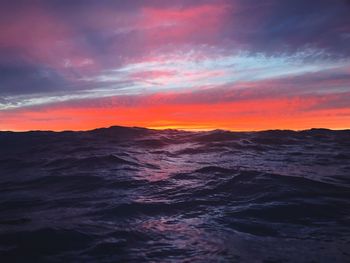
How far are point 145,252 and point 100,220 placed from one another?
220cm

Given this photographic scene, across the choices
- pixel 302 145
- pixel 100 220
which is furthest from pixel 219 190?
pixel 302 145

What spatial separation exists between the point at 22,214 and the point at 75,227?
2254 millimetres

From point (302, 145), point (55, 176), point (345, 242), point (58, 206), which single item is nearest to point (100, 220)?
point (58, 206)

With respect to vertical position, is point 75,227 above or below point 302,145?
below

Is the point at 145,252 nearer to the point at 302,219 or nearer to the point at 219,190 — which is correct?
the point at 302,219

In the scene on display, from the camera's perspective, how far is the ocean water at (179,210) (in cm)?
599

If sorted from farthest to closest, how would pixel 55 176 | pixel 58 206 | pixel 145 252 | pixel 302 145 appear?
1. pixel 302 145
2. pixel 55 176
3. pixel 58 206
4. pixel 145 252

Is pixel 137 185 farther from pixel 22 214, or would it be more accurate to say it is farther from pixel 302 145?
pixel 302 145

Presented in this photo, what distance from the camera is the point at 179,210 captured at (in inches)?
332

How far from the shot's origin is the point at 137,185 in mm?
11406

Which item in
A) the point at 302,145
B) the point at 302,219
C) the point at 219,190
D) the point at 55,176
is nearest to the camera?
the point at 302,219

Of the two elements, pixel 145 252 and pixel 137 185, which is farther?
pixel 137 185

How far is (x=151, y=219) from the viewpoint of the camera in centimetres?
776

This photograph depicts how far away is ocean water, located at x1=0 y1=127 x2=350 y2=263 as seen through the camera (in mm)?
5988
